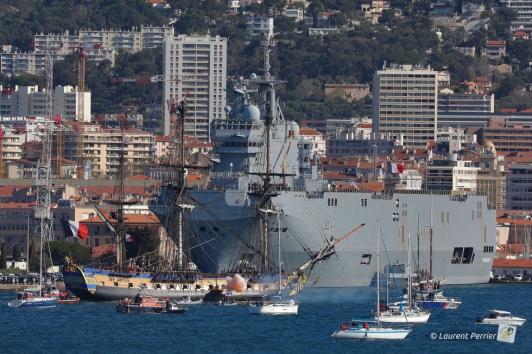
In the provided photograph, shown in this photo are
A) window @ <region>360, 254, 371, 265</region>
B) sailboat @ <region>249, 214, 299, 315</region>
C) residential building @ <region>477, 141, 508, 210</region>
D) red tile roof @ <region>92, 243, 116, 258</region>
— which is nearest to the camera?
sailboat @ <region>249, 214, 299, 315</region>

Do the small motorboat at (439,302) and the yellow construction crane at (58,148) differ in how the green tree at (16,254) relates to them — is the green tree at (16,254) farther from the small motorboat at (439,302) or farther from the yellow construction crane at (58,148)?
the yellow construction crane at (58,148)

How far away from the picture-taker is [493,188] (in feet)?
572

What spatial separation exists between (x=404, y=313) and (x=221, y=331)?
8675mm

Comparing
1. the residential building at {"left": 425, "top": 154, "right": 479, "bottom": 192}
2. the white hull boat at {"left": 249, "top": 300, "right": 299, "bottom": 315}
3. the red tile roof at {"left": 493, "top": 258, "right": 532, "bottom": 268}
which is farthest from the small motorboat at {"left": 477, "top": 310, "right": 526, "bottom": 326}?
the residential building at {"left": 425, "top": 154, "right": 479, "bottom": 192}

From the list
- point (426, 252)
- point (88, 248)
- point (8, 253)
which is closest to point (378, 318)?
point (426, 252)

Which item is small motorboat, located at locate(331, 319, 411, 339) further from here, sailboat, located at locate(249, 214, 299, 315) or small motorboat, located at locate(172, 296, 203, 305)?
small motorboat, located at locate(172, 296, 203, 305)

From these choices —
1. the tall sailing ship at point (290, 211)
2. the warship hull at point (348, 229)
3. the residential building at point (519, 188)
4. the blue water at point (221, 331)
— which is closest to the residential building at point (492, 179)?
the residential building at point (519, 188)

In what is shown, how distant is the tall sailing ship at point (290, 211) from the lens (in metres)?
94.2

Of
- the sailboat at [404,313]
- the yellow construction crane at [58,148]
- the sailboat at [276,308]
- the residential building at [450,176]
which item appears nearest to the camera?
the sailboat at [404,313]

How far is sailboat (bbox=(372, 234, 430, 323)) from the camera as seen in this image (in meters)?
78.3

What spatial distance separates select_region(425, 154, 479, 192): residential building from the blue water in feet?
232

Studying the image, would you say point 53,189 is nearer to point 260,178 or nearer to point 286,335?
point 260,178

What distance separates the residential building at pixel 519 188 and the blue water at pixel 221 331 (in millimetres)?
81250

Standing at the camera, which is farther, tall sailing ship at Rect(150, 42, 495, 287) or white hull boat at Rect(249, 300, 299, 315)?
tall sailing ship at Rect(150, 42, 495, 287)
